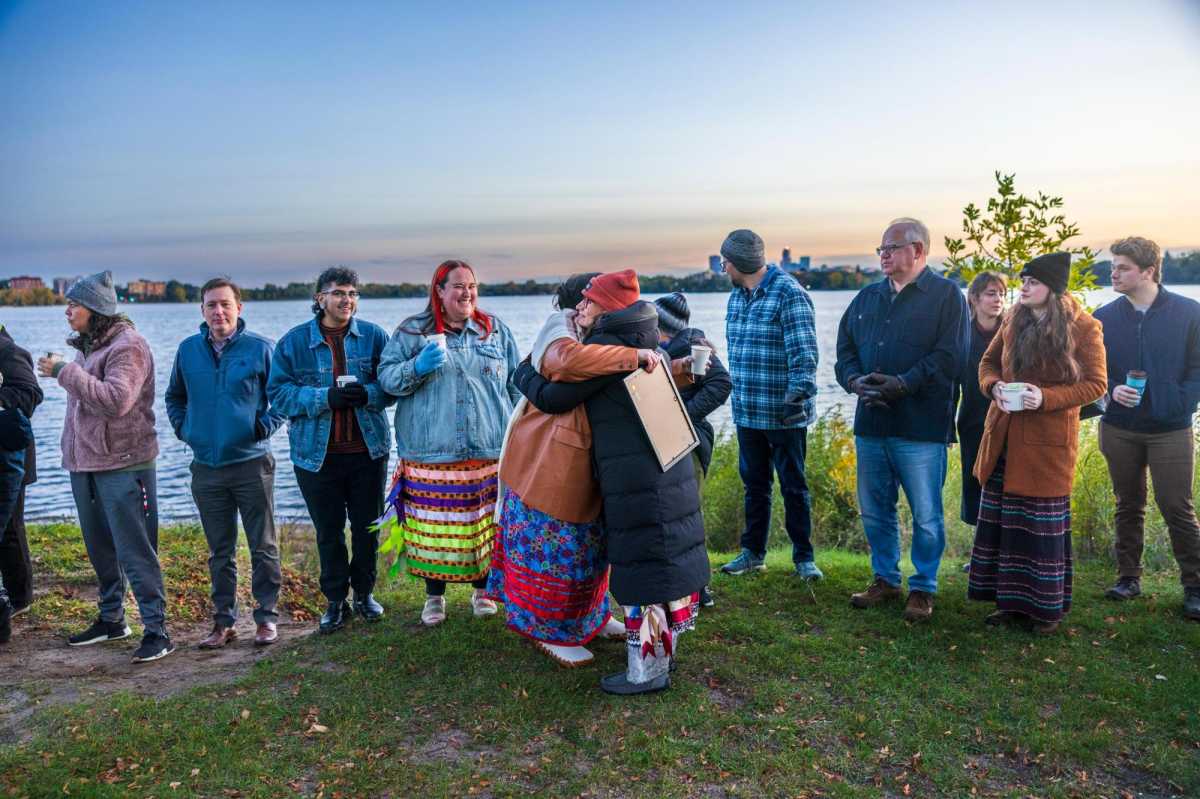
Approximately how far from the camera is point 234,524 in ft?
18.1

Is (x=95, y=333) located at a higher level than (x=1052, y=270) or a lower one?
lower

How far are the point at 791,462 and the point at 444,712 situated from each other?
2.98 metres

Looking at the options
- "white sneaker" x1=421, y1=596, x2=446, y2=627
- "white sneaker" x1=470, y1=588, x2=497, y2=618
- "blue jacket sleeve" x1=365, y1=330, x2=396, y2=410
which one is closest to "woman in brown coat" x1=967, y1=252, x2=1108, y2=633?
"white sneaker" x1=470, y1=588, x2=497, y2=618

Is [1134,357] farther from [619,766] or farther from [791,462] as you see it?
[619,766]

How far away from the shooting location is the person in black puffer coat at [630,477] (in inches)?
166

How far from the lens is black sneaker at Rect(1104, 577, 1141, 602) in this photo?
5.82 meters

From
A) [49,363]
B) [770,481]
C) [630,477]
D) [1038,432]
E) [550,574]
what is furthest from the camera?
[770,481]

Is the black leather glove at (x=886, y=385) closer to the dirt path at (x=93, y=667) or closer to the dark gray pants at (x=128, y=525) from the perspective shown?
the dirt path at (x=93, y=667)

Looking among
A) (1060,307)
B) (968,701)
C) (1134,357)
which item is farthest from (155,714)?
(1134,357)

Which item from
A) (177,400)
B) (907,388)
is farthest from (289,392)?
(907,388)

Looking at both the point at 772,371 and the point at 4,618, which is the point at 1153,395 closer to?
the point at 772,371

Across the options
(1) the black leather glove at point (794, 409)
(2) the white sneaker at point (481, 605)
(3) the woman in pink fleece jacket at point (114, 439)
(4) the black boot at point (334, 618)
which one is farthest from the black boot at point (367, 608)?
(1) the black leather glove at point (794, 409)

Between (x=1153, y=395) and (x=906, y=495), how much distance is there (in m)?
1.73

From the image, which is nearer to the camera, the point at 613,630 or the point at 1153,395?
the point at 613,630
